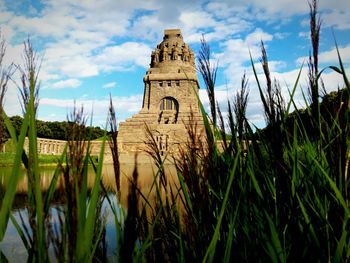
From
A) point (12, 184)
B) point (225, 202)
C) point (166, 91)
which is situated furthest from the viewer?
point (166, 91)

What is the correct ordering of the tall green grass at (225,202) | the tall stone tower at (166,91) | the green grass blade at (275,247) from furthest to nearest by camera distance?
the tall stone tower at (166,91) → the green grass blade at (275,247) → the tall green grass at (225,202)

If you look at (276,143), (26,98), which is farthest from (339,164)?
(26,98)

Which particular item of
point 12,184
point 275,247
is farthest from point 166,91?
point 12,184

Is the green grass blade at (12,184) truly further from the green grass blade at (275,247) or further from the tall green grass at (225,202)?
the green grass blade at (275,247)

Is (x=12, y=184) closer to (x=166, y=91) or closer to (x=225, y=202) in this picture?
(x=225, y=202)

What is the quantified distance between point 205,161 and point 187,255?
415mm

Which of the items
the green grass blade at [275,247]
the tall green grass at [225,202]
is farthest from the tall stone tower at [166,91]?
the green grass blade at [275,247]

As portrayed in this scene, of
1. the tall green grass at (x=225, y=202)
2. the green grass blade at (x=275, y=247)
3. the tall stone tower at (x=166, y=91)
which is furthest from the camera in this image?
→ the tall stone tower at (x=166, y=91)

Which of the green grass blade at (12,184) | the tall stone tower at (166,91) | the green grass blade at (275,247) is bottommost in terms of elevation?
the green grass blade at (275,247)

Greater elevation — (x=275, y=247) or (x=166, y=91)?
(x=166, y=91)

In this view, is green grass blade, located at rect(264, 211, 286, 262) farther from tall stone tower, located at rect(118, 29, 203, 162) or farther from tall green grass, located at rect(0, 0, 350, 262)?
tall stone tower, located at rect(118, 29, 203, 162)

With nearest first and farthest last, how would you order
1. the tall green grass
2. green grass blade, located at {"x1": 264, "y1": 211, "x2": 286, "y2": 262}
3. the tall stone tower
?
the tall green grass
green grass blade, located at {"x1": 264, "y1": 211, "x2": 286, "y2": 262}
the tall stone tower

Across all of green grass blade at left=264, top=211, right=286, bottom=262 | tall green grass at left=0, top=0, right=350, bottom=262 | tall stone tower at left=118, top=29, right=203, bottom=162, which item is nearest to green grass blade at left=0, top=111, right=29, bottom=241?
tall green grass at left=0, top=0, right=350, bottom=262

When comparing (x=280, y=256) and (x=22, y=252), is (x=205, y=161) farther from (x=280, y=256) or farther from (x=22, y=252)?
(x=22, y=252)
